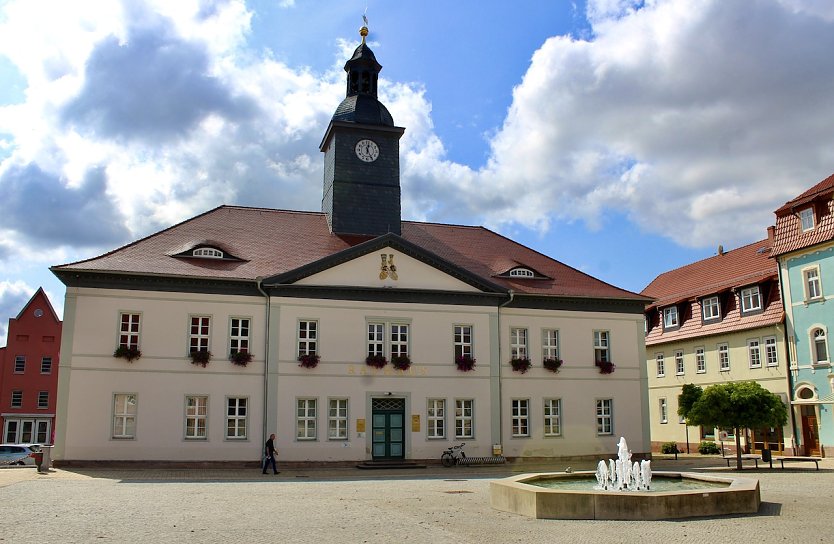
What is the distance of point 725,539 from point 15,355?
62362 mm

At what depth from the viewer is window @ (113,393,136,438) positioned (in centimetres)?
2878

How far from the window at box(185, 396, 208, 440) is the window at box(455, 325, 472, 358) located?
10378 millimetres

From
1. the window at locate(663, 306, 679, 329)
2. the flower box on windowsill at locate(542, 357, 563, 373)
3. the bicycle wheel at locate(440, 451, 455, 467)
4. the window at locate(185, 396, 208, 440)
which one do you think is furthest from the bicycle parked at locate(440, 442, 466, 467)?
the window at locate(663, 306, 679, 329)

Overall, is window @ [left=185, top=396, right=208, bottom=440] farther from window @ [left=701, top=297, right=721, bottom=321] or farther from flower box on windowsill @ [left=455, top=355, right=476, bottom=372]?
window @ [left=701, top=297, right=721, bottom=321]

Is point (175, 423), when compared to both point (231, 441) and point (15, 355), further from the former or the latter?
point (15, 355)

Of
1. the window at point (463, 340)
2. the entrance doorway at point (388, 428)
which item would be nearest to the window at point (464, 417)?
the window at point (463, 340)

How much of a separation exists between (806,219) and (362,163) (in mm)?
20978

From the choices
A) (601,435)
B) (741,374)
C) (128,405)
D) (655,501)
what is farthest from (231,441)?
(741,374)

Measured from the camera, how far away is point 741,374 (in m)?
40.6

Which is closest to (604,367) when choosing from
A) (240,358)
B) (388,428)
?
(388,428)

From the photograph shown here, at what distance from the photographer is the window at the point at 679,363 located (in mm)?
45719

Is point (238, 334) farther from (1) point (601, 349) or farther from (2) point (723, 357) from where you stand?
(2) point (723, 357)

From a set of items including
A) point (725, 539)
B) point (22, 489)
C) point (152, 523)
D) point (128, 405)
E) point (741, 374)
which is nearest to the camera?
point (725, 539)

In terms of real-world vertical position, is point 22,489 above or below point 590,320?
below
